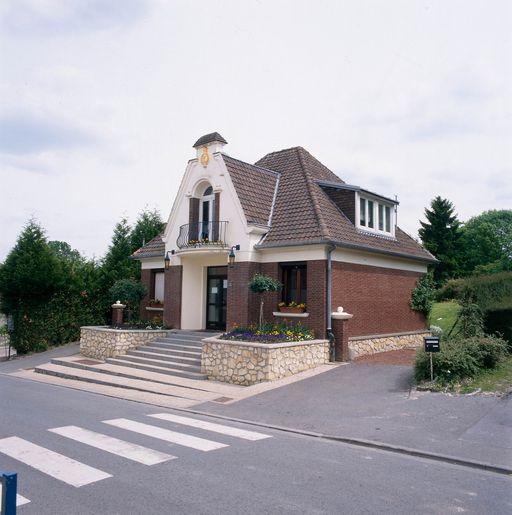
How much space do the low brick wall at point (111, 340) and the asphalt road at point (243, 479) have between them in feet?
29.9

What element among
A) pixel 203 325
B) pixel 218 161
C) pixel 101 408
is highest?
pixel 218 161

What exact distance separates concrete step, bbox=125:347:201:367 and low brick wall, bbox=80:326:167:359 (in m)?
0.38

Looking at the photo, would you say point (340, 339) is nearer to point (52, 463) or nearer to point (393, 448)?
A: point (393, 448)

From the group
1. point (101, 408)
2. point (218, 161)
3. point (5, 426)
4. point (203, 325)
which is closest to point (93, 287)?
point (203, 325)

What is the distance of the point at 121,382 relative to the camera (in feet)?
47.8

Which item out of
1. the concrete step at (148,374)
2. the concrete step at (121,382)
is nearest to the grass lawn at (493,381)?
the concrete step at (148,374)

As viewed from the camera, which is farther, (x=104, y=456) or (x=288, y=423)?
(x=288, y=423)

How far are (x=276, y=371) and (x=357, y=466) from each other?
266 inches

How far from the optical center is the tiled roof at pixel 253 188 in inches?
708

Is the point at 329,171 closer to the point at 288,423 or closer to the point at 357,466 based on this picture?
the point at 288,423

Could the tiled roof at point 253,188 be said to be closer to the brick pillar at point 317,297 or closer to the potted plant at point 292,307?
the brick pillar at point 317,297

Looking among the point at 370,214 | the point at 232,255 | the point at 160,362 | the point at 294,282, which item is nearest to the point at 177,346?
the point at 160,362

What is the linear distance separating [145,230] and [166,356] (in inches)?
563

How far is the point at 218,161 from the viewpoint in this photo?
18859 mm
